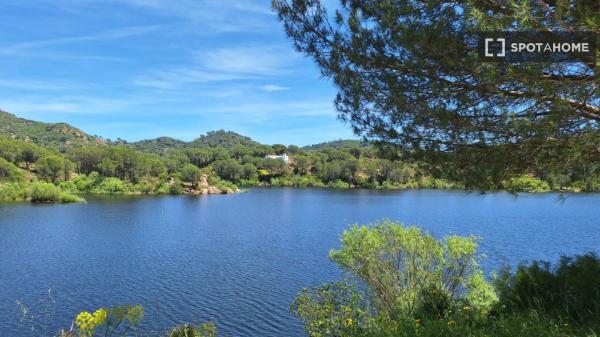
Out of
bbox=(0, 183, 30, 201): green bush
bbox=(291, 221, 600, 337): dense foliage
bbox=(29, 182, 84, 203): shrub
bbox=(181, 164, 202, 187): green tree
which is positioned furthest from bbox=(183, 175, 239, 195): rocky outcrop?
bbox=(291, 221, 600, 337): dense foliage

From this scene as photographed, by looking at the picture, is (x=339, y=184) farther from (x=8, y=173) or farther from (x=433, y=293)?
(x=433, y=293)

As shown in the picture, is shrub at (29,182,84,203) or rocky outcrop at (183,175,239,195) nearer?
shrub at (29,182,84,203)

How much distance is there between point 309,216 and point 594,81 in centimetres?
5926

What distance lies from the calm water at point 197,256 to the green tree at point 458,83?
7.62ft

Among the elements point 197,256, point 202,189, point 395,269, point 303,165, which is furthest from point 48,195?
point 303,165

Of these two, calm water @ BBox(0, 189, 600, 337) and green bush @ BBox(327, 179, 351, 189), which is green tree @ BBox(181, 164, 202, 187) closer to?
green bush @ BBox(327, 179, 351, 189)

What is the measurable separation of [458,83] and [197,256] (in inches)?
1273

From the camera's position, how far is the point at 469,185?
303 inches

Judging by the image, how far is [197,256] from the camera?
35.6 metres

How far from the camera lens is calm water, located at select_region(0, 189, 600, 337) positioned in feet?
73.0

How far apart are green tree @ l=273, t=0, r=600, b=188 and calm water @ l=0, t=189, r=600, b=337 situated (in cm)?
232

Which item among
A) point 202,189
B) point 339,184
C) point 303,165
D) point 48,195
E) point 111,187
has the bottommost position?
point 48,195

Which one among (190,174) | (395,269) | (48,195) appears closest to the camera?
(395,269)

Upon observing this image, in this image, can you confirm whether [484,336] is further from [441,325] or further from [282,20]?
[282,20]
